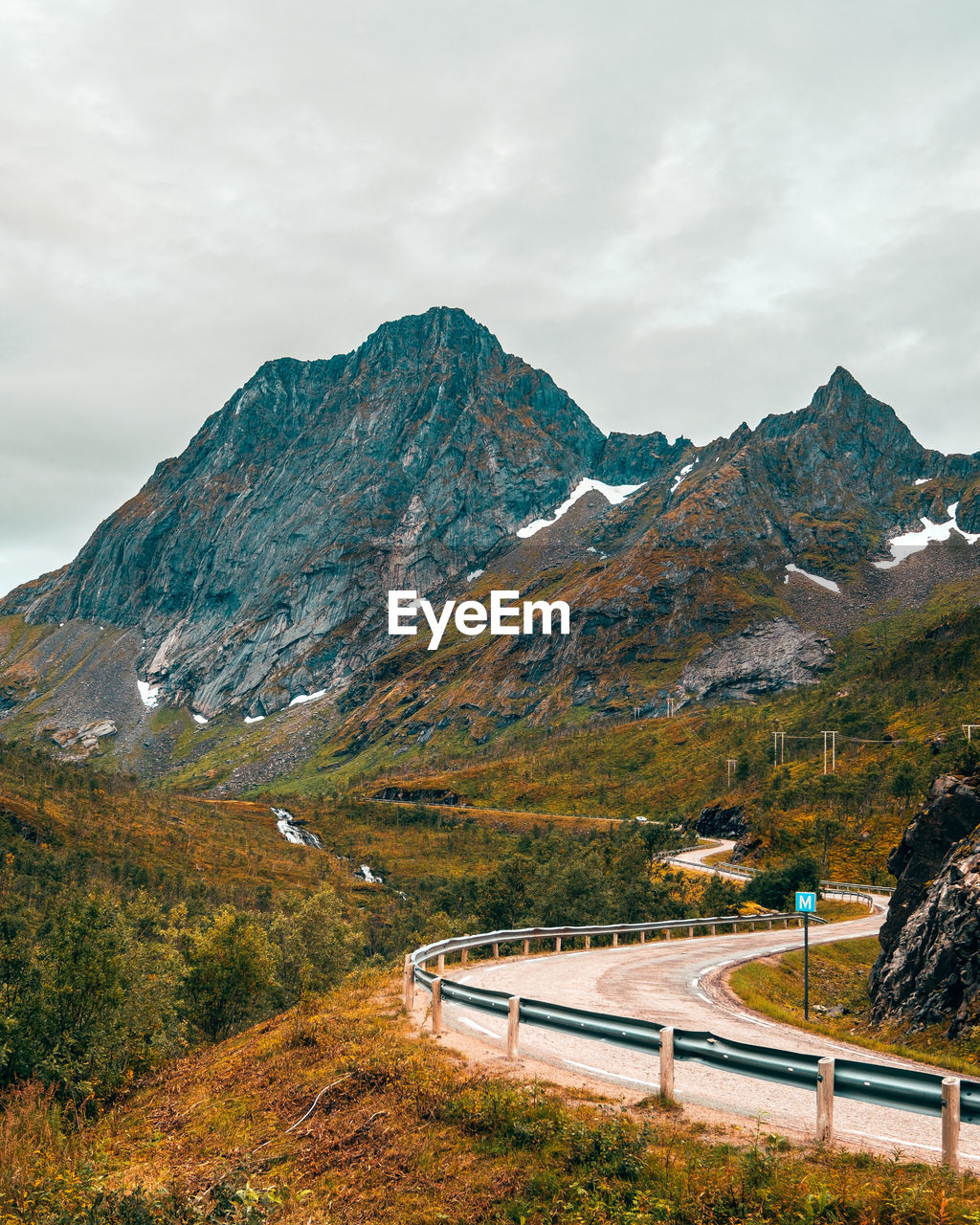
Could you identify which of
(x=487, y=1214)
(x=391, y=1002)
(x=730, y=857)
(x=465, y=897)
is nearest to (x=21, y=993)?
(x=391, y=1002)

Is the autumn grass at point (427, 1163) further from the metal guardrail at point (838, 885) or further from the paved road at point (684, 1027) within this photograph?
the metal guardrail at point (838, 885)

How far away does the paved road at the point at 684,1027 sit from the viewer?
11391 mm

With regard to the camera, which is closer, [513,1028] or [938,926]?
[513,1028]

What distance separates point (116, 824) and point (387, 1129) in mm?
174679

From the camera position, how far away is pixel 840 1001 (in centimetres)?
3656

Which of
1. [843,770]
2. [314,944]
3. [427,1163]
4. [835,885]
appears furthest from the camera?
[843,770]

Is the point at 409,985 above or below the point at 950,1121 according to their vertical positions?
below

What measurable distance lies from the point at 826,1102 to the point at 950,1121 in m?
1.46

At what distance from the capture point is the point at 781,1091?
1352cm

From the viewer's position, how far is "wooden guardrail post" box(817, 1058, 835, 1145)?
9.99 m

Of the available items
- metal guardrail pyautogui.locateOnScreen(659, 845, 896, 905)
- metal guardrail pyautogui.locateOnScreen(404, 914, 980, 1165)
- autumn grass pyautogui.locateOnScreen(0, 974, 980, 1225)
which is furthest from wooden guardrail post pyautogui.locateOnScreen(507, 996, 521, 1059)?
metal guardrail pyautogui.locateOnScreen(659, 845, 896, 905)

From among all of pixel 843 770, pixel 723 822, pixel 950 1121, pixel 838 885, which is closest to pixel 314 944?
pixel 950 1121

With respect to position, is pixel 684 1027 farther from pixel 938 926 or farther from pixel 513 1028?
pixel 938 926

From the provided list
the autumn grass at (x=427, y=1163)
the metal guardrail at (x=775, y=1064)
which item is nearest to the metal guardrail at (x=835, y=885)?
the metal guardrail at (x=775, y=1064)
